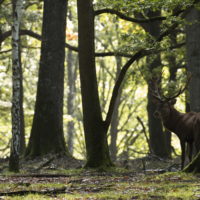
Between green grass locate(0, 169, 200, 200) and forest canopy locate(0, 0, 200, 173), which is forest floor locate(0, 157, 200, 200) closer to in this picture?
green grass locate(0, 169, 200, 200)

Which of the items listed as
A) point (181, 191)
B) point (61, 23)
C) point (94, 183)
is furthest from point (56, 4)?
point (181, 191)

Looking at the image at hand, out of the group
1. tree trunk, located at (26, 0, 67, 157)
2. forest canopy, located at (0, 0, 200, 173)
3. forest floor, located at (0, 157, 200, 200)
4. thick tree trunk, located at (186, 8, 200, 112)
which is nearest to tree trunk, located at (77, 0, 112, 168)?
forest canopy, located at (0, 0, 200, 173)

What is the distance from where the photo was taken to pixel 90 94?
547 inches

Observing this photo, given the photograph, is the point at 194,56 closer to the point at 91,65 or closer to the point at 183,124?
the point at 183,124

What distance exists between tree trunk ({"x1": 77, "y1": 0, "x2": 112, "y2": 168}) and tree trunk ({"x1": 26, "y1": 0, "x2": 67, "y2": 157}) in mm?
3424

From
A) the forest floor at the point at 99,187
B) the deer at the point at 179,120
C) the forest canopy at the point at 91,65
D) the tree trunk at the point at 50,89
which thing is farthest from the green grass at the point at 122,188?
the tree trunk at the point at 50,89

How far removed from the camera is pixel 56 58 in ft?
58.6

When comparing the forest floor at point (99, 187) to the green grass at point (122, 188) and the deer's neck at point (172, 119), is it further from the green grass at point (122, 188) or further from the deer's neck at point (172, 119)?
the deer's neck at point (172, 119)

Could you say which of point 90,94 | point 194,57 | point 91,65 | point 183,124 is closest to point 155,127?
point 194,57

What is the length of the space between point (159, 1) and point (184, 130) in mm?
4011

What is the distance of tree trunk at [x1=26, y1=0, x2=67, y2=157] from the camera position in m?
17.3

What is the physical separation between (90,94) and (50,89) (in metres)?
4.17

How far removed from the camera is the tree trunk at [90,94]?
45.6ft

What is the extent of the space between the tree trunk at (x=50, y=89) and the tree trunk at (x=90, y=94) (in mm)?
3424
